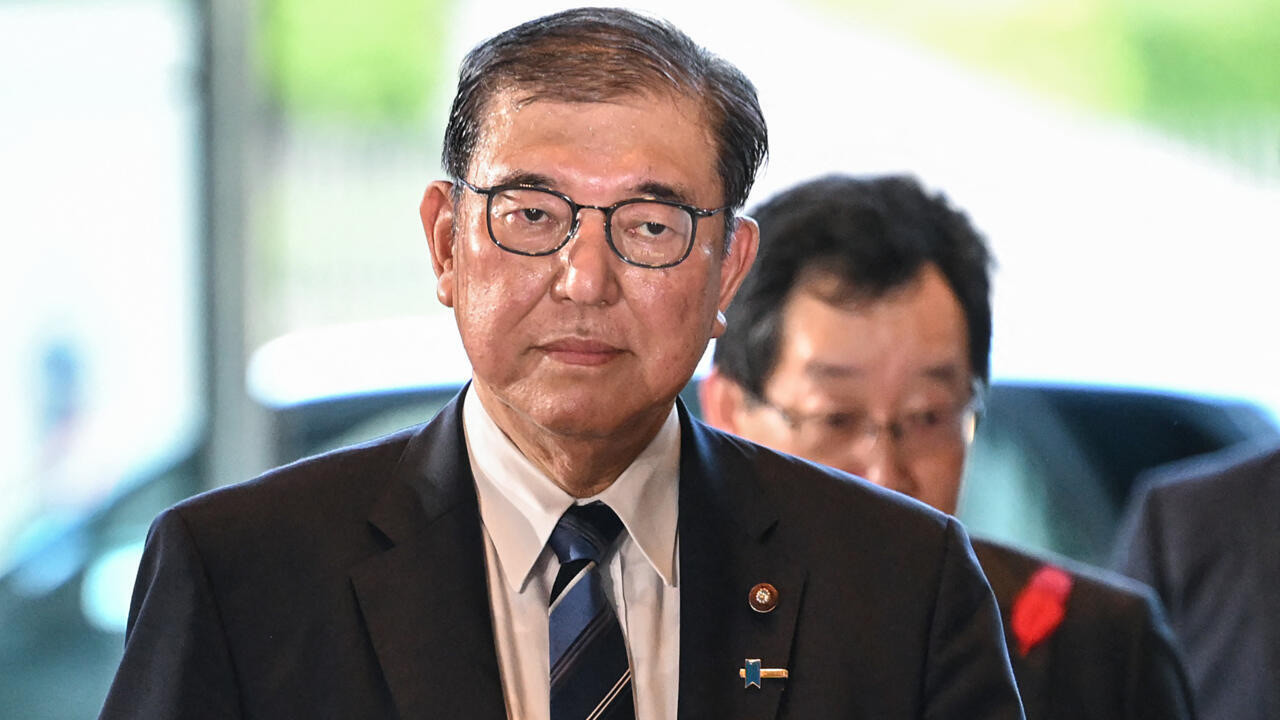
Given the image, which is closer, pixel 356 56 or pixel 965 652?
pixel 965 652

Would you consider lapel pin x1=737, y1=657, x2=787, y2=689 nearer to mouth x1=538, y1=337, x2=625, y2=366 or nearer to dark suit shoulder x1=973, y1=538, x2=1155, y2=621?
mouth x1=538, y1=337, x2=625, y2=366

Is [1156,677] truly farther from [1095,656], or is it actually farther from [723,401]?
[723,401]

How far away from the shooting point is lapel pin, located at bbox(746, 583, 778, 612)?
1604 mm

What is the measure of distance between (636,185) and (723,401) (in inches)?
33.8

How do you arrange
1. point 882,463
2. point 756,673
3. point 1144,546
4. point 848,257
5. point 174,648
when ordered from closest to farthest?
1. point 174,648
2. point 756,673
3. point 882,463
4. point 848,257
5. point 1144,546

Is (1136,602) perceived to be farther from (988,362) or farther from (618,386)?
(618,386)

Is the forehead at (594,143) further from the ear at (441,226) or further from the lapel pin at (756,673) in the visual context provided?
the lapel pin at (756,673)

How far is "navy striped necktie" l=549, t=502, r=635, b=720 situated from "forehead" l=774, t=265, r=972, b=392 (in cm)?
64

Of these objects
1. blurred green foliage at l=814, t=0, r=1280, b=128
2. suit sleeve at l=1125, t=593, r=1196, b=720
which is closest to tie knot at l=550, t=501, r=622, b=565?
suit sleeve at l=1125, t=593, r=1196, b=720

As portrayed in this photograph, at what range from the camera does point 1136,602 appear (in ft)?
7.41

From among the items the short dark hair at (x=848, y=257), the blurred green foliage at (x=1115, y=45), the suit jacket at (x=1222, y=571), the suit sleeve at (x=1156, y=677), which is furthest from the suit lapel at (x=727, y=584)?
the blurred green foliage at (x=1115, y=45)

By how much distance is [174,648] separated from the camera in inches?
57.4

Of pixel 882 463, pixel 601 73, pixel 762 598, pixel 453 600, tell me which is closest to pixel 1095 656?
pixel 882 463

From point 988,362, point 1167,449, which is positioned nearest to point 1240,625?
point 988,362
